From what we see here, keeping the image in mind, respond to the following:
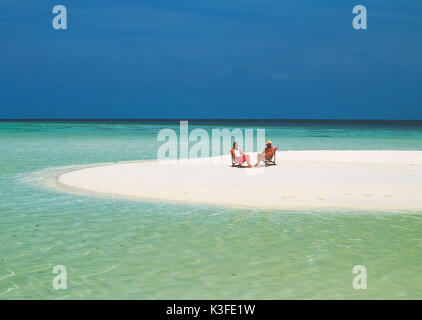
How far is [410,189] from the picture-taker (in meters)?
16.1

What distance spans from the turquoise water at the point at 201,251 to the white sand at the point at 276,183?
131cm

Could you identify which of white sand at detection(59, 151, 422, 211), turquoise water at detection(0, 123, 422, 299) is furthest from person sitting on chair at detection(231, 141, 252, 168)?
Answer: turquoise water at detection(0, 123, 422, 299)

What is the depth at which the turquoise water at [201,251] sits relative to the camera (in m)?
7.52

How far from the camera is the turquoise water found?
7.52 m

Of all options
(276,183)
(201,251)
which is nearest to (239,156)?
(276,183)

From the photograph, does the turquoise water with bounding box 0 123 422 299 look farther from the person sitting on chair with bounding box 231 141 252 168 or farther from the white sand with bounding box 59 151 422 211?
the person sitting on chair with bounding box 231 141 252 168

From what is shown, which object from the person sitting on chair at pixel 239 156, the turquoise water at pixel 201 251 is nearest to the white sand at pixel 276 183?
the person sitting on chair at pixel 239 156

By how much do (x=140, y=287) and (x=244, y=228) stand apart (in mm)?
3980

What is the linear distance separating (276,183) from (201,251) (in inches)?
331

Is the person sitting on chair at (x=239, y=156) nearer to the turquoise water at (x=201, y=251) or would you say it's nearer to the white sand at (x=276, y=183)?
the white sand at (x=276, y=183)

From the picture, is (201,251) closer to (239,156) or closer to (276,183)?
(276,183)

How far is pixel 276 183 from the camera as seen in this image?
57.2 feet
